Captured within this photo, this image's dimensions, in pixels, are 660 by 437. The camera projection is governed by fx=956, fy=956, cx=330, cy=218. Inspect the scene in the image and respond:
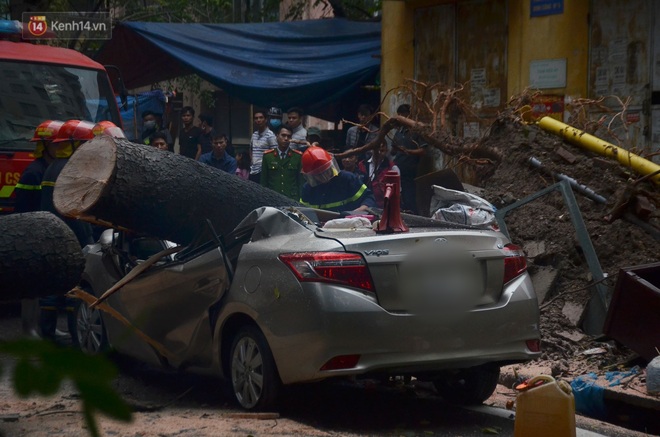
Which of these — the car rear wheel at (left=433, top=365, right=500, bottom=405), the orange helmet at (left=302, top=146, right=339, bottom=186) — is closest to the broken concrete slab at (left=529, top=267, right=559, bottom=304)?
the car rear wheel at (left=433, top=365, right=500, bottom=405)

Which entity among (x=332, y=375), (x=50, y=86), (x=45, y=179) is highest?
(x=50, y=86)

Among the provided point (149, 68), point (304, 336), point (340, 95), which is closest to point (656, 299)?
point (304, 336)

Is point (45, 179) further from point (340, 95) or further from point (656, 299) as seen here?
point (340, 95)

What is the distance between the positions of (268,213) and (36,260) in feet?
10.9

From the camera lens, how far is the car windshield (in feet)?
35.5

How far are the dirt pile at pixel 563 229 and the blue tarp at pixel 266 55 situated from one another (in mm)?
5944

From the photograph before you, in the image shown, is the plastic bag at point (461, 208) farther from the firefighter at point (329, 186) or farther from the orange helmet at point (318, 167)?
the orange helmet at point (318, 167)

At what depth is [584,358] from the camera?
7098 millimetres

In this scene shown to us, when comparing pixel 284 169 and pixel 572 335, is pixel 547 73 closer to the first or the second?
pixel 284 169

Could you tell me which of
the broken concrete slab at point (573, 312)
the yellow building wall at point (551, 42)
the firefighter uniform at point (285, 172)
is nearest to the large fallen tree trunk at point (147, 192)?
the broken concrete slab at point (573, 312)

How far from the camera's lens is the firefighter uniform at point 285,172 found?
38.1 feet

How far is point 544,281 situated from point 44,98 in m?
6.49

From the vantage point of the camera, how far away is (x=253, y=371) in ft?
18.1

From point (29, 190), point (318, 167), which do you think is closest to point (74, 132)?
point (29, 190)
